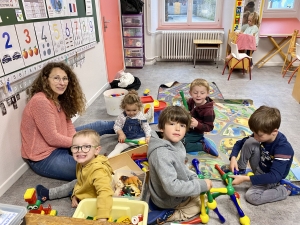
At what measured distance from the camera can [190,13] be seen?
4758 millimetres

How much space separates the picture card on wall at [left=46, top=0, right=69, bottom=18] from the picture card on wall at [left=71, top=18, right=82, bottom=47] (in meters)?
0.15

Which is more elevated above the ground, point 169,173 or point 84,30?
point 84,30

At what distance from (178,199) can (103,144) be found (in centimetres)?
99

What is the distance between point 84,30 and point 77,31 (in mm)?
183

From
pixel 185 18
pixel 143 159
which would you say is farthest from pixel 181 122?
pixel 185 18

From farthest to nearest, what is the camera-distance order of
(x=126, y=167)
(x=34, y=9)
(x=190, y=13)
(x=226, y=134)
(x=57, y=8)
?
(x=190, y=13), (x=226, y=134), (x=57, y=8), (x=34, y=9), (x=126, y=167)

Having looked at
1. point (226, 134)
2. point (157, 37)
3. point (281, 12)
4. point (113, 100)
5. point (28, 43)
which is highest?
point (281, 12)

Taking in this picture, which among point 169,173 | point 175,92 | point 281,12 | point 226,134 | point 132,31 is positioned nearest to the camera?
point 169,173

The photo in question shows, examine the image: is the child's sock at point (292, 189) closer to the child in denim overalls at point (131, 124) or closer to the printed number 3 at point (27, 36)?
the child in denim overalls at point (131, 124)

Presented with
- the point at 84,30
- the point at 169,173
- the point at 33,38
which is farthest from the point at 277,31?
the point at 169,173

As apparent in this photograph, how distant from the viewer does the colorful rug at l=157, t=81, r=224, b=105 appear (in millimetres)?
2936

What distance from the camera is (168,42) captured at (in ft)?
15.1

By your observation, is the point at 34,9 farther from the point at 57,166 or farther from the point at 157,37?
the point at 157,37

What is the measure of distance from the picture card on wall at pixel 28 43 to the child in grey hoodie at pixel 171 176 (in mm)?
1132
